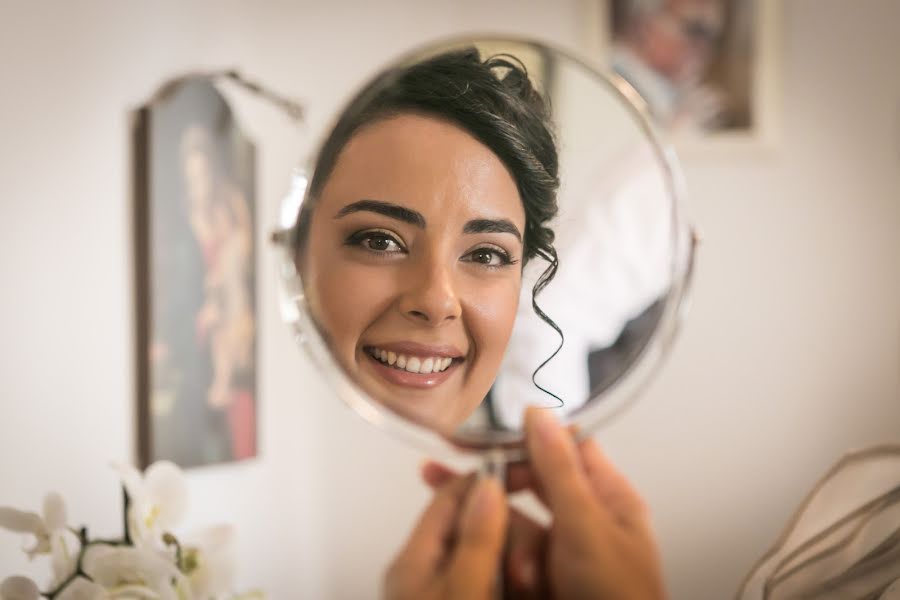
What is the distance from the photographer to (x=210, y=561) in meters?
0.61

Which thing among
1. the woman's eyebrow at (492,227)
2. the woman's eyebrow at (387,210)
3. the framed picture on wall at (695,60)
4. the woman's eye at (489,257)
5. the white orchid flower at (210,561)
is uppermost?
the framed picture on wall at (695,60)

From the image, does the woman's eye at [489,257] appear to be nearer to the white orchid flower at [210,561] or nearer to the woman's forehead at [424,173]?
the woman's forehead at [424,173]

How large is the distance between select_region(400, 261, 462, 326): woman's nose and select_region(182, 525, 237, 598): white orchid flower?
23 cm

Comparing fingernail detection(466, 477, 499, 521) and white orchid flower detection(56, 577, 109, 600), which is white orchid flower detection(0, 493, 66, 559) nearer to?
white orchid flower detection(56, 577, 109, 600)

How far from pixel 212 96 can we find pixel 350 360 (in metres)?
0.55

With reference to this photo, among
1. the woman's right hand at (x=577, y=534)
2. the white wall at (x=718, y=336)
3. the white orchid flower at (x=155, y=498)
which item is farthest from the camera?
the white wall at (x=718, y=336)

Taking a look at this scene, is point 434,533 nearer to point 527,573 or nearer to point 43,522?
point 527,573

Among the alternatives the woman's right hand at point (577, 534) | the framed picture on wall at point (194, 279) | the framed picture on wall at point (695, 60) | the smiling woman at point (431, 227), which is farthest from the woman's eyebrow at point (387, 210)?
the framed picture on wall at point (695, 60)

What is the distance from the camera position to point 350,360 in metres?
0.55

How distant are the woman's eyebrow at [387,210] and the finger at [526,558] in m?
0.18

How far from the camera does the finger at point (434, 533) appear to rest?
48cm

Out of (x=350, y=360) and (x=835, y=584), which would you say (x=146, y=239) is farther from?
(x=835, y=584)

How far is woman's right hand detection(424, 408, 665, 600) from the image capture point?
46cm

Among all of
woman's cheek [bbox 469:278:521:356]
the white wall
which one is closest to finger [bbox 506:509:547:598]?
woman's cheek [bbox 469:278:521:356]
